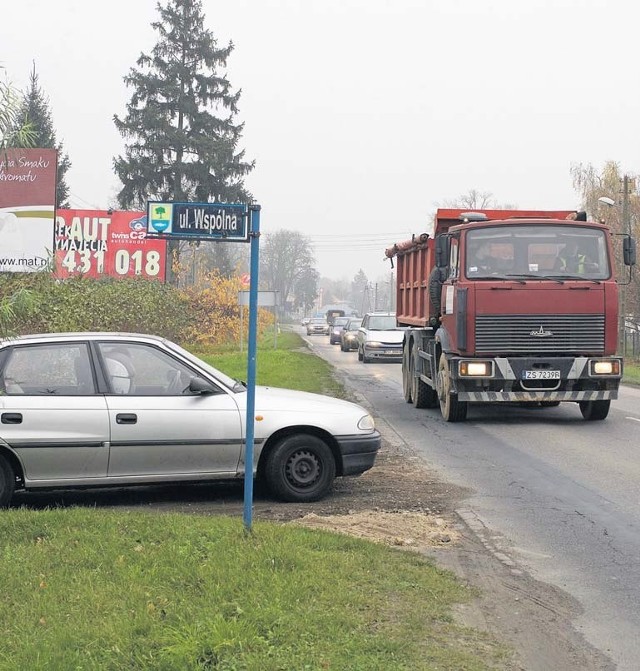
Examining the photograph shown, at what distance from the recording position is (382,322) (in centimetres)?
3697

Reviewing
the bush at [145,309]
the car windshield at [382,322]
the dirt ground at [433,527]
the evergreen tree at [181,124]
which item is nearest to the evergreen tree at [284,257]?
the evergreen tree at [181,124]

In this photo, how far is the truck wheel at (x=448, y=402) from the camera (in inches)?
604

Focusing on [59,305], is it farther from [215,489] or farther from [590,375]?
[215,489]

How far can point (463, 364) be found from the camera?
1463 centimetres

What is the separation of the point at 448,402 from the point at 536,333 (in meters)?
1.72

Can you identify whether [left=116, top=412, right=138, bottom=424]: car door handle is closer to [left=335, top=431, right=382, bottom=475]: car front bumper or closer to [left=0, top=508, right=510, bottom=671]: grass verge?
[left=0, top=508, right=510, bottom=671]: grass verge

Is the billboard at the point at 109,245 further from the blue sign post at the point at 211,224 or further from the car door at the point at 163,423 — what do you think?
the blue sign post at the point at 211,224

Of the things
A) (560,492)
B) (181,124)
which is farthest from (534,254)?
(181,124)

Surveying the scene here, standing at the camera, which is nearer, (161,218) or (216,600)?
(216,600)

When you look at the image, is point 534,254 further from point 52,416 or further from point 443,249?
point 52,416

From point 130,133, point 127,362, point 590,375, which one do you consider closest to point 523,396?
point 590,375

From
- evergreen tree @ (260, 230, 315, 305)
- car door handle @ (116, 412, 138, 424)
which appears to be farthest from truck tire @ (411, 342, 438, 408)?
evergreen tree @ (260, 230, 315, 305)

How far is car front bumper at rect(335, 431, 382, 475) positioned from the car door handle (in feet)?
5.51

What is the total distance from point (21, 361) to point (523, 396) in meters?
8.33
